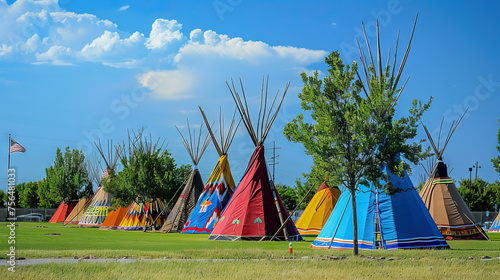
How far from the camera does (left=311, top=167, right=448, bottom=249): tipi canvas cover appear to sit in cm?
2272

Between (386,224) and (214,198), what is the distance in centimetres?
1902

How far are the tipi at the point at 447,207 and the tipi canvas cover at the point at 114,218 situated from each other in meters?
28.4

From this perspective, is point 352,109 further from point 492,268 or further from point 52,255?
point 52,255

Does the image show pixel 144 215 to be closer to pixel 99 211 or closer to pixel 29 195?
pixel 99 211

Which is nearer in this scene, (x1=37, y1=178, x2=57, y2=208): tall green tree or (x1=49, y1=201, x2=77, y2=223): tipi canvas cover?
(x1=49, y1=201, x2=77, y2=223): tipi canvas cover

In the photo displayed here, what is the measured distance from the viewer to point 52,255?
17.6m

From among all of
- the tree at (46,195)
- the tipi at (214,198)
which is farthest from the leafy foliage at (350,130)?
the tree at (46,195)

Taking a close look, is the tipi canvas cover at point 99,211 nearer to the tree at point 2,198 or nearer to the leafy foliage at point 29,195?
the tree at point 2,198

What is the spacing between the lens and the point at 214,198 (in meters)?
40.1

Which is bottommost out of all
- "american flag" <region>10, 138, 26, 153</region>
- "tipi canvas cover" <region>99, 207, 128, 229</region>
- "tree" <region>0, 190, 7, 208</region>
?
"tipi canvas cover" <region>99, 207, 128, 229</region>

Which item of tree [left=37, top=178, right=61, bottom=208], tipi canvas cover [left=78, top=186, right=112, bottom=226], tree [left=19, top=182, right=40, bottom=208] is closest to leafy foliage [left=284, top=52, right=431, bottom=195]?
tipi canvas cover [left=78, top=186, right=112, bottom=226]

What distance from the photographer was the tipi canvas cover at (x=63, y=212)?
2859 inches

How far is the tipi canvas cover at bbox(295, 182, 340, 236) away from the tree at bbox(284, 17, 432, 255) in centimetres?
2021

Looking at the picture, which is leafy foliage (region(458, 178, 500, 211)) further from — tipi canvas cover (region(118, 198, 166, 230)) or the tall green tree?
the tall green tree
